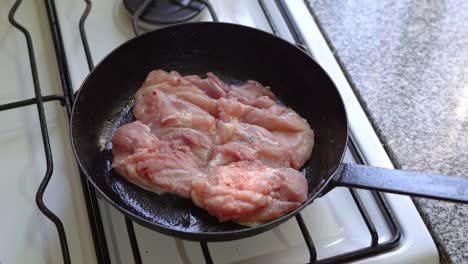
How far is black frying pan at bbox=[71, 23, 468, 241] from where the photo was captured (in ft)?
A: 2.40

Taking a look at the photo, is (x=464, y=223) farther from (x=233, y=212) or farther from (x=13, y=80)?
(x=13, y=80)

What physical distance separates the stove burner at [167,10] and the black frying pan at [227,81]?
0.25 ft

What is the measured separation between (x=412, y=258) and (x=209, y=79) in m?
0.48

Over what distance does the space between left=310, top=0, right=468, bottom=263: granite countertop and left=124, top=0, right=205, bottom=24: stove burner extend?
0.28 meters

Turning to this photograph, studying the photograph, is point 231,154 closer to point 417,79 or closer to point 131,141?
point 131,141

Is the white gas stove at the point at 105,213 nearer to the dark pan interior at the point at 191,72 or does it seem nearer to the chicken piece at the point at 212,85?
the dark pan interior at the point at 191,72

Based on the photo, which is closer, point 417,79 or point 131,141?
point 131,141

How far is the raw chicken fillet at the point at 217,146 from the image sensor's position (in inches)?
31.3

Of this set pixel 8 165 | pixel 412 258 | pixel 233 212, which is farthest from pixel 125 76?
pixel 412 258

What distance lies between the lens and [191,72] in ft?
3.50

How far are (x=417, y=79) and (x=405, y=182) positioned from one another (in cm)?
38

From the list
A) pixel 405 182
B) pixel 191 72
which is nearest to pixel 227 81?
pixel 191 72

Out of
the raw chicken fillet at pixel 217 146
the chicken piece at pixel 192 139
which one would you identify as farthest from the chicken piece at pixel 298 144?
the chicken piece at pixel 192 139

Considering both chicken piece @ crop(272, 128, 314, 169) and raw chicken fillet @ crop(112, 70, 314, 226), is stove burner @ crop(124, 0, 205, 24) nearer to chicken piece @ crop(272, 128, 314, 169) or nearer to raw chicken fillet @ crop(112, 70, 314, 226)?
raw chicken fillet @ crop(112, 70, 314, 226)
